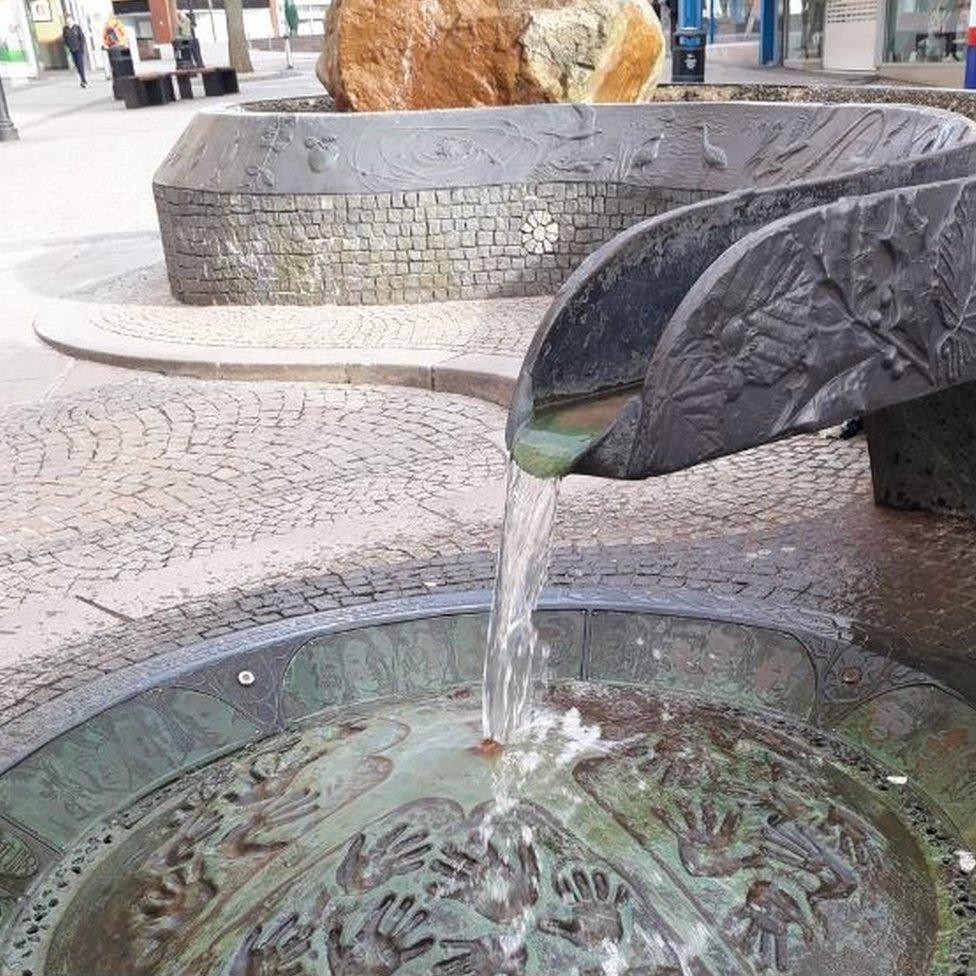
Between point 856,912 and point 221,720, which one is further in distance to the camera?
point 221,720

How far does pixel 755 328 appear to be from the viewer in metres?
2.06

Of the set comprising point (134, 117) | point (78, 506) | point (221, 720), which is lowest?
point (134, 117)

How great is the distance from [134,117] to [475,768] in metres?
20.5

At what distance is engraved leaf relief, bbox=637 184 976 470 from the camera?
2.00 metres

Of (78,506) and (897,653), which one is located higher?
(897,653)

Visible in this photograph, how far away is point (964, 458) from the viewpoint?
3701 mm

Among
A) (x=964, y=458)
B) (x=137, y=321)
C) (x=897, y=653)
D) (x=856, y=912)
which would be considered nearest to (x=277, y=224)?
(x=137, y=321)

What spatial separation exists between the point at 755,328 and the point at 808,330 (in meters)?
0.13

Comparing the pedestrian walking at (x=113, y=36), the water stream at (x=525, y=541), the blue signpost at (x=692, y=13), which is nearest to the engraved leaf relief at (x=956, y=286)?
the water stream at (x=525, y=541)

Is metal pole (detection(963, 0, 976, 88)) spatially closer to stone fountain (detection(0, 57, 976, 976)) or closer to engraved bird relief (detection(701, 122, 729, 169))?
engraved bird relief (detection(701, 122, 729, 169))

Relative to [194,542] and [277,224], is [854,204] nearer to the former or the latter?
[194,542]

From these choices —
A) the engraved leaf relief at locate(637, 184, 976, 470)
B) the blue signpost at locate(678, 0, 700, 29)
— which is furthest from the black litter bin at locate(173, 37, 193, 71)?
the engraved leaf relief at locate(637, 184, 976, 470)

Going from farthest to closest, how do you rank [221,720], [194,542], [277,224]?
[277,224] < [194,542] < [221,720]

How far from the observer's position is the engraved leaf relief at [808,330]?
6.57 ft
